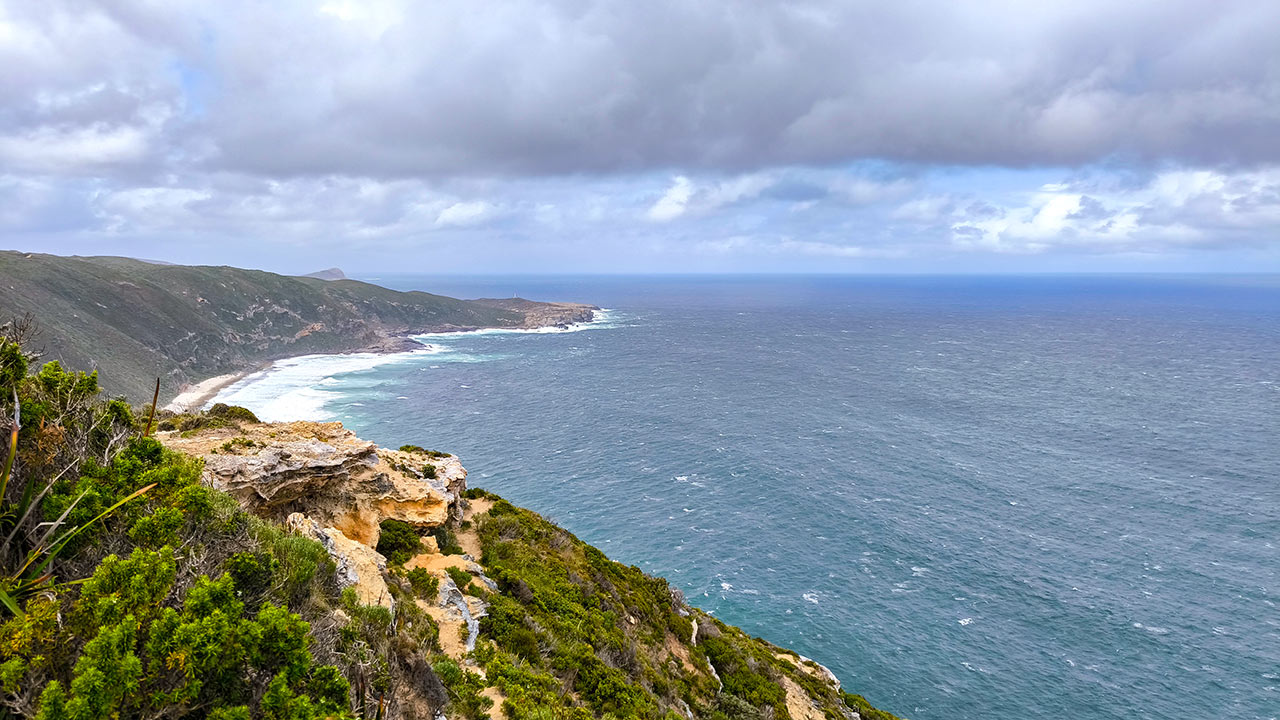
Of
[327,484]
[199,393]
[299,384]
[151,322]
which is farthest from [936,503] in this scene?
[151,322]

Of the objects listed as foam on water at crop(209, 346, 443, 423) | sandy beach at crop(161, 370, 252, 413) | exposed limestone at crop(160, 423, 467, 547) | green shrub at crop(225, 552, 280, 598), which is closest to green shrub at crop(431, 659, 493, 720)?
green shrub at crop(225, 552, 280, 598)

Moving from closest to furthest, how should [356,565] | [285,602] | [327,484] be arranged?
[285,602] < [356,565] < [327,484]

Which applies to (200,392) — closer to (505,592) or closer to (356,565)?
(505,592)

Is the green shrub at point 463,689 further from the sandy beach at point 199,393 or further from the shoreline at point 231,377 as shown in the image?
the sandy beach at point 199,393

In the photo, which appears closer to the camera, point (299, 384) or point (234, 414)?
point (234, 414)

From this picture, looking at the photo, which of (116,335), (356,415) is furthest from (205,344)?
(356,415)

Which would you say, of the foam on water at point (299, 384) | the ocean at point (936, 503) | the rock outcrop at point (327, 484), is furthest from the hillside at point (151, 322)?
the rock outcrop at point (327, 484)

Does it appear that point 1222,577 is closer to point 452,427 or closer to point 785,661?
point 785,661
